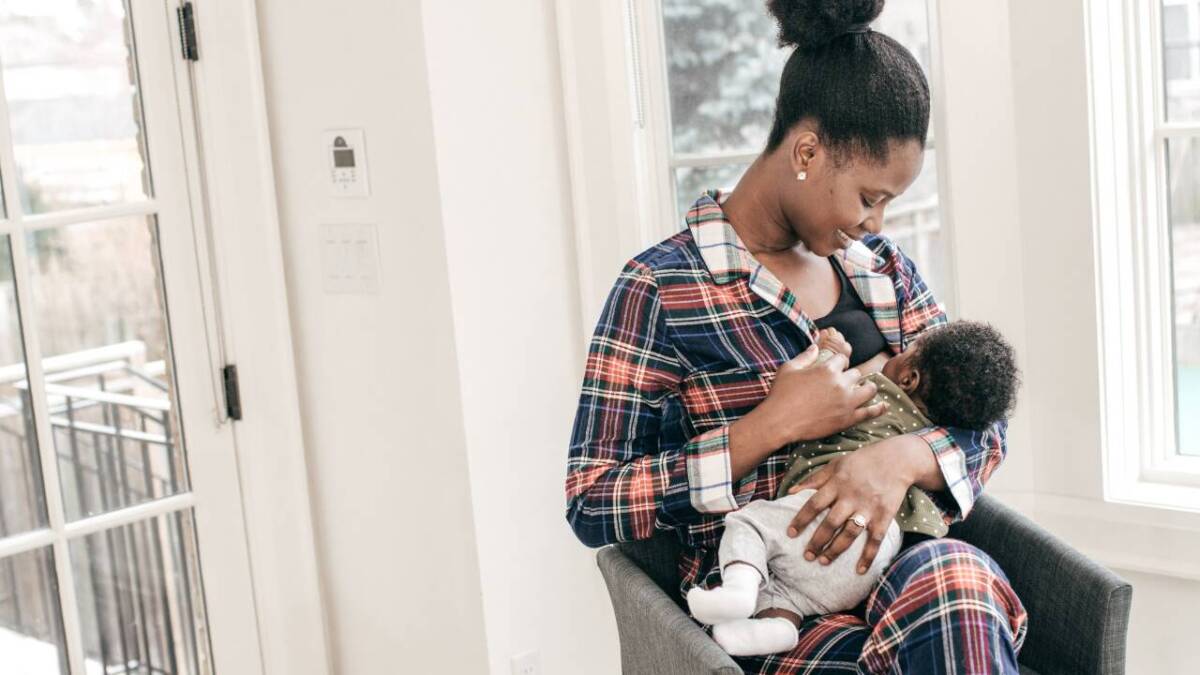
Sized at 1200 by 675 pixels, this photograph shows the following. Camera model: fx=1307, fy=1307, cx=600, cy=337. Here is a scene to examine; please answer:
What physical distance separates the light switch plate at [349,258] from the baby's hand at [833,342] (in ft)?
3.23

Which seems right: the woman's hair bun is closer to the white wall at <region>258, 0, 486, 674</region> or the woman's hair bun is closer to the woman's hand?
the woman's hand

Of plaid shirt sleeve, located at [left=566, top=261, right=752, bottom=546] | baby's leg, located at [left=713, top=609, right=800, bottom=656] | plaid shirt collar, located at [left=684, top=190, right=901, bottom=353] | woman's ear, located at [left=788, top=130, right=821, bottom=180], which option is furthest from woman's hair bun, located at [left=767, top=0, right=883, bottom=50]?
baby's leg, located at [left=713, top=609, right=800, bottom=656]

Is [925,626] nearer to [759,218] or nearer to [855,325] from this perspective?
[855,325]

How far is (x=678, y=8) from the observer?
2428 mm

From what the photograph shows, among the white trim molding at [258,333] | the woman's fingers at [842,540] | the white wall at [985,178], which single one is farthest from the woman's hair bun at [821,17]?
the white trim molding at [258,333]

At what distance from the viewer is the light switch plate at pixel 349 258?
2.42 m

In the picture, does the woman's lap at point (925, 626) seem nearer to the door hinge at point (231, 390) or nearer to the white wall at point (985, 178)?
the white wall at point (985, 178)

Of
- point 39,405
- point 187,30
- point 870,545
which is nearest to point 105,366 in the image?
point 39,405

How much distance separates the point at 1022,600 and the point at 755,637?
42 centimetres

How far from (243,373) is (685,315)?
1183 mm

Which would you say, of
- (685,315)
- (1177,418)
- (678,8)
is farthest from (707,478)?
(678,8)

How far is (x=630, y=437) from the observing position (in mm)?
1729

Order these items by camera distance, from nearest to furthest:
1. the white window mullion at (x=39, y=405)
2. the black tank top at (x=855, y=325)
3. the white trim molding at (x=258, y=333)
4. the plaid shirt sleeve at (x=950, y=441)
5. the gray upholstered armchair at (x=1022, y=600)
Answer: the gray upholstered armchair at (x=1022, y=600)
the plaid shirt sleeve at (x=950, y=441)
the black tank top at (x=855, y=325)
the white window mullion at (x=39, y=405)
the white trim molding at (x=258, y=333)

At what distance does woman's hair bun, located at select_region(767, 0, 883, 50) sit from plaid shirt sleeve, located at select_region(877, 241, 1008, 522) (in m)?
0.36
